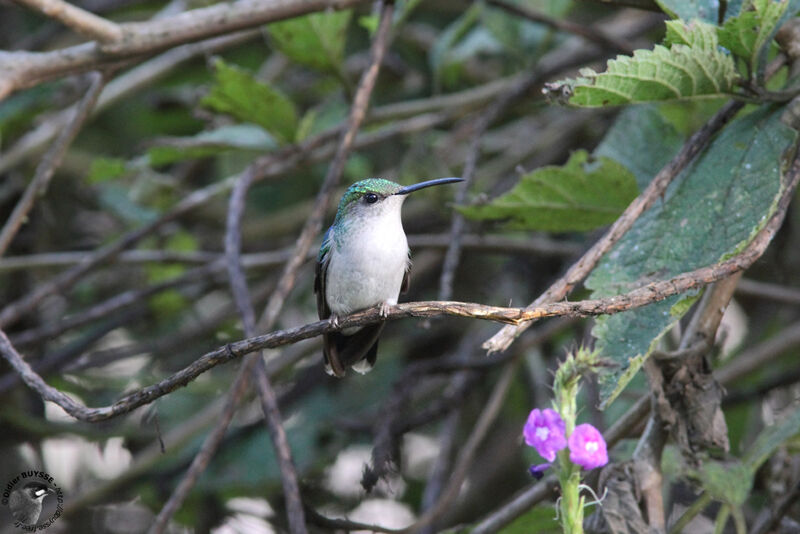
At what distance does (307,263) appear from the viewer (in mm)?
5254

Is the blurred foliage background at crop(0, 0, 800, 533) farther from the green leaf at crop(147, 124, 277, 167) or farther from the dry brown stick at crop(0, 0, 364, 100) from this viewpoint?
the dry brown stick at crop(0, 0, 364, 100)

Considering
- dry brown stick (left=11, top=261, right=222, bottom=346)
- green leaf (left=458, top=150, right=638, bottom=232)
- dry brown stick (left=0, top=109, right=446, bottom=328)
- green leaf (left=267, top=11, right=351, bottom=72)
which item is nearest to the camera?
green leaf (left=458, top=150, right=638, bottom=232)

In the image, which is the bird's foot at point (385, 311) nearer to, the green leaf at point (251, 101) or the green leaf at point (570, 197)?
the green leaf at point (570, 197)

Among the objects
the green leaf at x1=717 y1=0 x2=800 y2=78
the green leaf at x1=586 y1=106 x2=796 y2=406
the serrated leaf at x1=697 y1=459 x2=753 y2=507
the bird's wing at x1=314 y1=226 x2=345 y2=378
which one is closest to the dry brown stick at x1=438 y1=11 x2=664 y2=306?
the bird's wing at x1=314 y1=226 x2=345 y2=378

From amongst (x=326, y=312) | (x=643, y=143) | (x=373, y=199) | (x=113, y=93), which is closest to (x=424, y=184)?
(x=373, y=199)

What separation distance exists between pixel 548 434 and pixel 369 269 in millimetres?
1576

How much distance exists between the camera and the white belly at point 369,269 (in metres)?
3.29

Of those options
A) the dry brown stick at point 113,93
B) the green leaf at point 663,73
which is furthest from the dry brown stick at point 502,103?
the dry brown stick at point 113,93

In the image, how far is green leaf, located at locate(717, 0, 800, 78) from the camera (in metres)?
2.31

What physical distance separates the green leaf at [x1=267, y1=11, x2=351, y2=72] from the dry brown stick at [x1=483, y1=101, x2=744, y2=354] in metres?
1.80

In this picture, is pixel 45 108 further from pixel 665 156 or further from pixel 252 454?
pixel 665 156

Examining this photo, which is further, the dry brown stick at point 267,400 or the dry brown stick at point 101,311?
the dry brown stick at point 101,311

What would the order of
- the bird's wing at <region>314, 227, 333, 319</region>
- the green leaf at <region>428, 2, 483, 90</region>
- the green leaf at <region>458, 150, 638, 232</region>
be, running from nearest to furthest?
the green leaf at <region>458, 150, 638, 232</region>, the bird's wing at <region>314, 227, 333, 319</region>, the green leaf at <region>428, 2, 483, 90</region>

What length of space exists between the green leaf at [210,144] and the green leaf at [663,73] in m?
2.08
